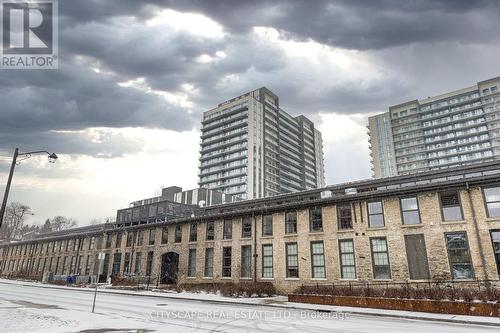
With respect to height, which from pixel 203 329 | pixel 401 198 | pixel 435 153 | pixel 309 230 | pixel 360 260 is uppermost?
pixel 435 153

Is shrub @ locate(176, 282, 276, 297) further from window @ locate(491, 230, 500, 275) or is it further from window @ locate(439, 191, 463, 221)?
window @ locate(491, 230, 500, 275)

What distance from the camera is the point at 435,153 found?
114062 millimetres

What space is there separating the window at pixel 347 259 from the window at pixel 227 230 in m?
11.3

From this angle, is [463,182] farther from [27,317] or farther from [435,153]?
[435,153]

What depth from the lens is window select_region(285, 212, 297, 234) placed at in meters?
28.4

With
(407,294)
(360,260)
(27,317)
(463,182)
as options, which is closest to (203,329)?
→ (27,317)

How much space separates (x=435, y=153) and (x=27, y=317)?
126m

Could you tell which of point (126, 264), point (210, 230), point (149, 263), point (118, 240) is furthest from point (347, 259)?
point (118, 240)

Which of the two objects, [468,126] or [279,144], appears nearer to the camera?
[468,126]

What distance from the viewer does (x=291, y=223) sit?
94.2ft

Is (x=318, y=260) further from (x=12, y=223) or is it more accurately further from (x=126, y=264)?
(x=12, y=223)

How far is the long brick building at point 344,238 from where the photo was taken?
21031 mm

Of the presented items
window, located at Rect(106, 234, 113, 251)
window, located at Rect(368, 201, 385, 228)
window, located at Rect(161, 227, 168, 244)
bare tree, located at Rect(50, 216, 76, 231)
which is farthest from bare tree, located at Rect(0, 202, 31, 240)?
window, located at Rect(368, 201, 385, 228)

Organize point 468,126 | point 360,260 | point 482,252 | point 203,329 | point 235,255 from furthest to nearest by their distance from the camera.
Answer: point 468,126 < point 235,255 < point 360,260 < point 482,252 < point 203,329
